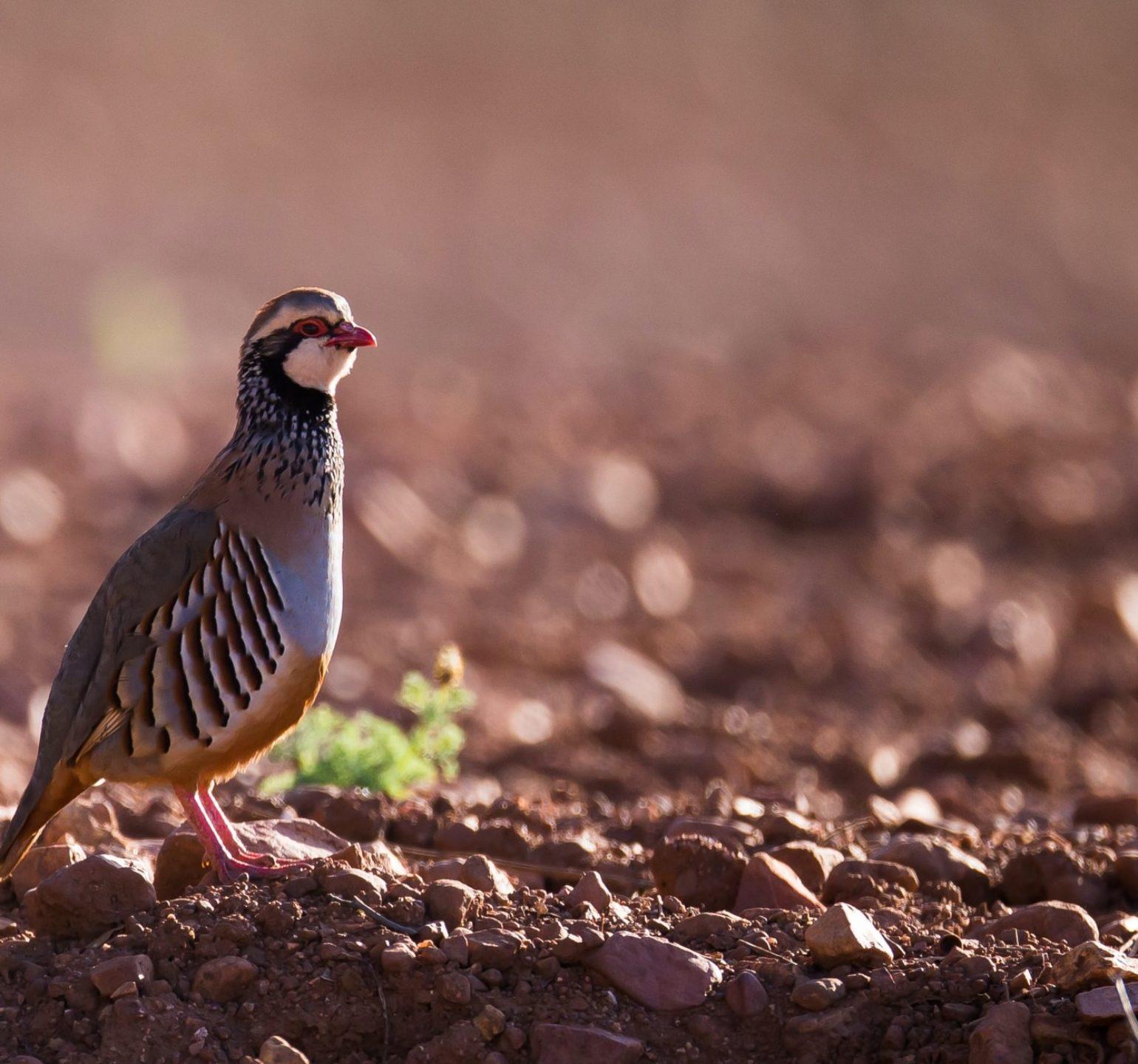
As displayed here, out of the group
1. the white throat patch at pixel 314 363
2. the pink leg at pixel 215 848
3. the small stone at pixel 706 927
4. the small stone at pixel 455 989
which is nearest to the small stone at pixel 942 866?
the small stone at pixel 706 927

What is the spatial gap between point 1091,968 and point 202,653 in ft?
7.23

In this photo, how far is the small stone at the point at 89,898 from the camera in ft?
13.7

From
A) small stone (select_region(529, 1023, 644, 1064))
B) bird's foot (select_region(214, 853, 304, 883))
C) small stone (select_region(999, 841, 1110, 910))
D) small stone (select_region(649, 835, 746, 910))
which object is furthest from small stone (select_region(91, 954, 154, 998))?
small stone (select_region(999, 841, 1110, 910))

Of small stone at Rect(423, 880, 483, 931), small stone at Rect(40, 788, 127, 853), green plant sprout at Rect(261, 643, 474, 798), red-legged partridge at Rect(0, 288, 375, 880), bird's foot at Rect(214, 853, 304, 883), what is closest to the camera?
small stone at Rect(423, 880, 483, 931)

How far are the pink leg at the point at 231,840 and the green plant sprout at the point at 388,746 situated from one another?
36.7 inches

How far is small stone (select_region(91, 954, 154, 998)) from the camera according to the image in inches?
153

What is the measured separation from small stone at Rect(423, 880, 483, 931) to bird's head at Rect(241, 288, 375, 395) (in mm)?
1571

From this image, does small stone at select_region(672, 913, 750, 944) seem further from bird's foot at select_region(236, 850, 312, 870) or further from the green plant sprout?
the green plant sprout

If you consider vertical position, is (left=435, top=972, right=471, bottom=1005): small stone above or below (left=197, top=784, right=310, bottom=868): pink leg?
below

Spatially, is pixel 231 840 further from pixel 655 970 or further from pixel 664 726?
pixel 664 726

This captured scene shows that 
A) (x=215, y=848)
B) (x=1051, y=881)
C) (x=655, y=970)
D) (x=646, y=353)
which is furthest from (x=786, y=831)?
(x=646, y=353)

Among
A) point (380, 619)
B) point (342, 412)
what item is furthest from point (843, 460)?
point (380, 619)

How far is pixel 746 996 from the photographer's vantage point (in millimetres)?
3875

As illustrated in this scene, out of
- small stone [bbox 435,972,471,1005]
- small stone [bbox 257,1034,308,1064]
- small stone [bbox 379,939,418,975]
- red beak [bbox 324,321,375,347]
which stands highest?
red beak [bbox 324,321,375,347]
